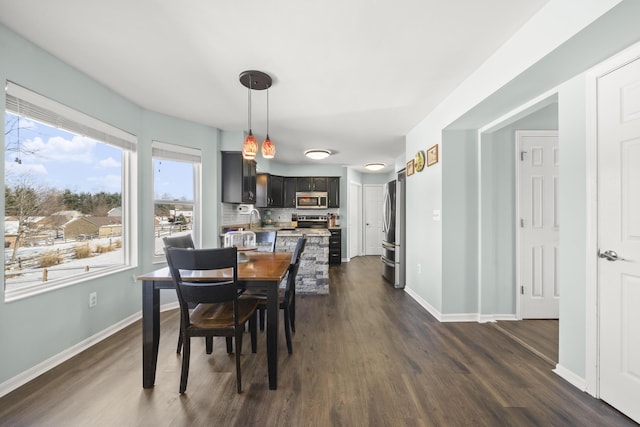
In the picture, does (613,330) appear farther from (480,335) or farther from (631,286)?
(480,335)

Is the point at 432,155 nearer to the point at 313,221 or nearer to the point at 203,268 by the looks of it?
the point at 203,268

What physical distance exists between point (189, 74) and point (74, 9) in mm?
839

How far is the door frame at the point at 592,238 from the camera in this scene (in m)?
1.72

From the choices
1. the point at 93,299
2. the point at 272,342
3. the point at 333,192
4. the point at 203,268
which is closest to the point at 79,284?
the point at 93,299

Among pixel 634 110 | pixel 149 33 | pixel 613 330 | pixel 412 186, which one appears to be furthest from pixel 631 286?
pixel 149 33

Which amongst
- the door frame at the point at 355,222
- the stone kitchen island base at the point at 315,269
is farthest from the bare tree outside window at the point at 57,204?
the door frame at the point at 355,222

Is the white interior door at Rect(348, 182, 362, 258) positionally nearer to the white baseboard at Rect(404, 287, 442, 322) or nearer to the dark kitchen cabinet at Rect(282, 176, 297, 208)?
the dark kitchen cabinet at Rect(282, 176, 297, 208)

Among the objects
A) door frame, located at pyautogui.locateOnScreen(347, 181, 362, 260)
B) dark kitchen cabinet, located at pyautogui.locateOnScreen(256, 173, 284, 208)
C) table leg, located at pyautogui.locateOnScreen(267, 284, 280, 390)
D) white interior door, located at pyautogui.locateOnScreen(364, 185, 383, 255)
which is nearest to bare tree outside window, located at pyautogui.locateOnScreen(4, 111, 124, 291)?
table leg, located at pyautogui.locateOnScreen(267, 284, 280, 390)

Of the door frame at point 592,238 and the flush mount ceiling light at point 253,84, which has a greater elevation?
the flush mount ceiling light at point 253,84

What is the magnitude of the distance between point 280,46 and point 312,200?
4.70 metres

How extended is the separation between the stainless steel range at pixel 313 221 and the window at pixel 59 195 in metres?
4.08

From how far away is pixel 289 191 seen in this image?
6.64 m

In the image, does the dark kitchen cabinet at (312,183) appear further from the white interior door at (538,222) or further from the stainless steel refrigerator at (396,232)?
the white interior door at (538,222)

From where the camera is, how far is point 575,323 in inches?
74.3
